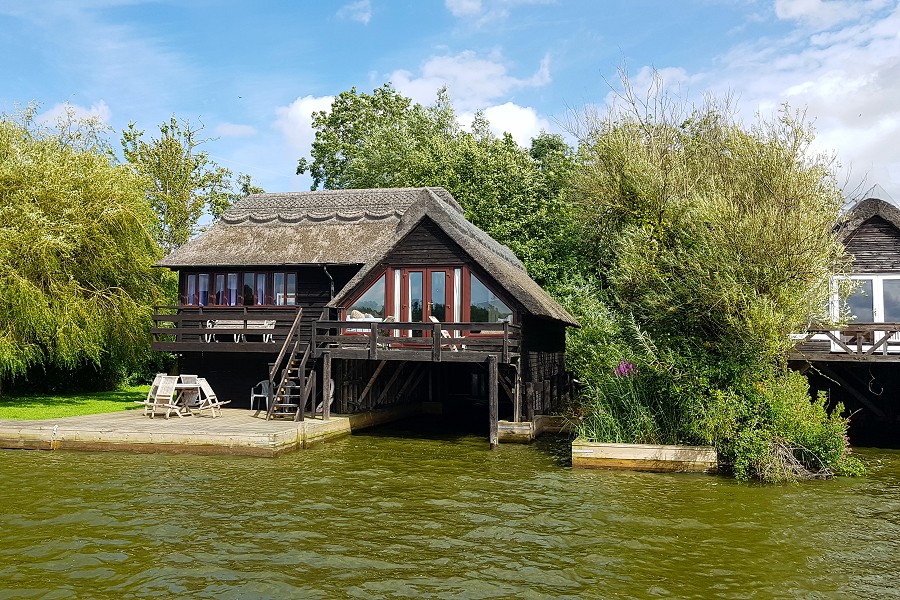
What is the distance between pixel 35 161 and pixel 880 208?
26.3 m

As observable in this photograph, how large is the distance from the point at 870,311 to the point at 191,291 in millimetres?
21641

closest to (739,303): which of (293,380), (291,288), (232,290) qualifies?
(293,380)

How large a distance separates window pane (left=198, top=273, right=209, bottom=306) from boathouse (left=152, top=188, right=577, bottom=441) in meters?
0.04

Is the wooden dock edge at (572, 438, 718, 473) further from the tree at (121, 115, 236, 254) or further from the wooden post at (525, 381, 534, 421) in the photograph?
the tree at (121, 115, 236, 254)

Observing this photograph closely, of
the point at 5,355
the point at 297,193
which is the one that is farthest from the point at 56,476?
the point at 297,193

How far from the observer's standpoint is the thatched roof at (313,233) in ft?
79.0

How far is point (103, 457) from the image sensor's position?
1623cm

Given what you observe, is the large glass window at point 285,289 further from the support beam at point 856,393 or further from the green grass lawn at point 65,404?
the support beam at point 856,393

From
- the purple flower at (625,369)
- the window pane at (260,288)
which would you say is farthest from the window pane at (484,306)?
the window pane at (260,288)

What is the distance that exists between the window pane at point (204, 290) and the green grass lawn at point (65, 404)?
4.13 metres

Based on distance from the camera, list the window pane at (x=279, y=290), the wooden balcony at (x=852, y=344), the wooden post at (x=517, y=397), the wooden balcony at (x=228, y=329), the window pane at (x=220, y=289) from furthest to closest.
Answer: the window pane at (x=220, y=289) → the window pane at (x=279, y=290) → the wooden balcony at (x=228, y=329) → the wooden post at (x=517, y=397) → the wooden balcony at (x=852, y=344)

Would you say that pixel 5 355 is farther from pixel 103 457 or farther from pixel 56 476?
pixel 56 476

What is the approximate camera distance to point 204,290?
25.6 metres

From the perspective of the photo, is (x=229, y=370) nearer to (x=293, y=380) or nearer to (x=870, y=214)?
(x=293, y=380)
